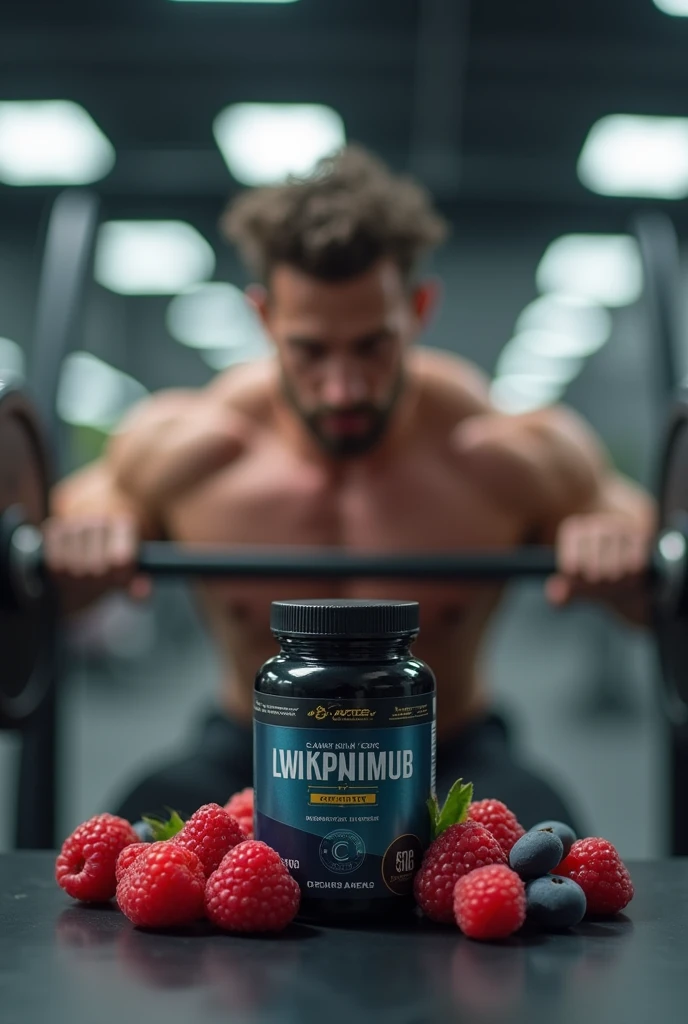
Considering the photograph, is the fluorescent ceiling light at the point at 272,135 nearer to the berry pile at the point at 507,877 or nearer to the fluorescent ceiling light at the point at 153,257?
the fluorescent ceiling light at the point at 153,257

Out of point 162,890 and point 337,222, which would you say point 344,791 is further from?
point 337,222

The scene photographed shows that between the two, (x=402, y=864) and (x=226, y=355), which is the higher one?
(x=226, y=355)

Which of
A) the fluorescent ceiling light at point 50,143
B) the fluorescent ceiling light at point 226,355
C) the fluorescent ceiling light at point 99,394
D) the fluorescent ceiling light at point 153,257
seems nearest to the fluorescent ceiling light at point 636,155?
the fluorescent ceiling light at point 50,143

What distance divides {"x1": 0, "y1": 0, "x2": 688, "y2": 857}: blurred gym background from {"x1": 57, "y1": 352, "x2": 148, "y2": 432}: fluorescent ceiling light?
2.10m

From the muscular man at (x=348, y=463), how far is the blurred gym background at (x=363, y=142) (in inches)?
8.1

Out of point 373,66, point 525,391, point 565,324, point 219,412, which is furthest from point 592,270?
point 525,391

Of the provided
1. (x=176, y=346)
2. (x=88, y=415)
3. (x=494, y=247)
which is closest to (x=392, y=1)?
(x=494, y=247)

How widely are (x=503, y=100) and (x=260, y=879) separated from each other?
4.88 metres

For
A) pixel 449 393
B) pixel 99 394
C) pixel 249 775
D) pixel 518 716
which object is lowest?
pixel 518 716

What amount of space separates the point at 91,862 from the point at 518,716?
18.1 ft

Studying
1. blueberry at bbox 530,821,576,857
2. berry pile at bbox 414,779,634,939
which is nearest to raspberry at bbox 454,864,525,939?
berry pile at bbox 414,779,634,939

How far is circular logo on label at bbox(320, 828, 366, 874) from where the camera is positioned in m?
0.72

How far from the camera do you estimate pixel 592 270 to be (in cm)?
834

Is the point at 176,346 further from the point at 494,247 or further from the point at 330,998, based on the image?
the point at 330,998
